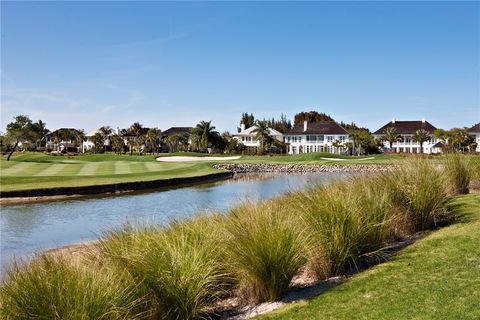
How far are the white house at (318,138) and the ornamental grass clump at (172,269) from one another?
280 feet

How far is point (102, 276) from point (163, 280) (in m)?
0.84

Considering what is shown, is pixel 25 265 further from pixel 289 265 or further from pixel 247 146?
pixel 247 146

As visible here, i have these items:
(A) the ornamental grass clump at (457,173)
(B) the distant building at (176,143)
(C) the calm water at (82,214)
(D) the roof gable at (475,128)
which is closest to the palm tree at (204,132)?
(B) the distant building at (176,143)

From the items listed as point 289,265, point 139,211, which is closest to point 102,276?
point 289,265

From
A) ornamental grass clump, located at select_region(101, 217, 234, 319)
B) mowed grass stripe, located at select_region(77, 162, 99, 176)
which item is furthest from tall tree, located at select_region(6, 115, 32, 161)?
ornamental grass clump, located at select_region(101, 217, 234, 319)

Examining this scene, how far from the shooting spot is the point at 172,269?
227 inches

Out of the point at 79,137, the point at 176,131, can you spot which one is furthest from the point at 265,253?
the point at 176,131

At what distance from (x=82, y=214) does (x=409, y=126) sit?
89.5m

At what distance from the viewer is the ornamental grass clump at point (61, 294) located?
15.4 feet

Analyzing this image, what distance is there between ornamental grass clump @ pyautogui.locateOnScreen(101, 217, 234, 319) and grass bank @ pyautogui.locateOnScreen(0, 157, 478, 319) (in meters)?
0.01

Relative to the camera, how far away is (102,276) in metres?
5.14

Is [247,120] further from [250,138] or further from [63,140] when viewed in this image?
[63,140]

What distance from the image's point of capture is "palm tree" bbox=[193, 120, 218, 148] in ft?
296

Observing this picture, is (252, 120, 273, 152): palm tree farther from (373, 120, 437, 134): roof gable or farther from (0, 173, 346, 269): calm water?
(0, 173, 346, 269): calm water
